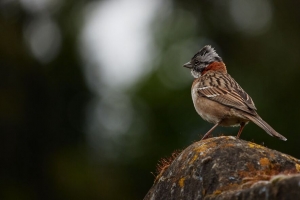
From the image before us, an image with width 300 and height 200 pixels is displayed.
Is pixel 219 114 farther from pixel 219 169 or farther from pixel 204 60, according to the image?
pixel 219 169

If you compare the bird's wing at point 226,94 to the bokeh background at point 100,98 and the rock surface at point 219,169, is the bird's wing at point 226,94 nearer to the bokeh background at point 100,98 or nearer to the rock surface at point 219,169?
the rock surface at point 219,169

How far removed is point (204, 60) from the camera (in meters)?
13.4

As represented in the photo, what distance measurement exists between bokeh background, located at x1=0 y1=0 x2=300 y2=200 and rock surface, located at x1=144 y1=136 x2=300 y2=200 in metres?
13.1

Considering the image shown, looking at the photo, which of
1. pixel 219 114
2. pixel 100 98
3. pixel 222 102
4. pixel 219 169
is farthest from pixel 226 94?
pixel 100 98

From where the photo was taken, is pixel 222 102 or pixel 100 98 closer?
pixel 222 102

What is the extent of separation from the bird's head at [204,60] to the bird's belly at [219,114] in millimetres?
1599

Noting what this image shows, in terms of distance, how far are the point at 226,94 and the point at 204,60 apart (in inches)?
60.3

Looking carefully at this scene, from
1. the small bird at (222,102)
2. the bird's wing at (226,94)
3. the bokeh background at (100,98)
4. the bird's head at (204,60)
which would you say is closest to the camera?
the small bird at (222,102)

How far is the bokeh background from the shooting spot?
949 inches

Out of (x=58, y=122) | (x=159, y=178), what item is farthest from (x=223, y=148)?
(x=58, y=122)

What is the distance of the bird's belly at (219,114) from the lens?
11523 millimetres

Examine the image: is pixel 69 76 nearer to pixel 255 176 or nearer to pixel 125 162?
pixel 125 162

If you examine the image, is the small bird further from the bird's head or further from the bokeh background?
the bokeh background

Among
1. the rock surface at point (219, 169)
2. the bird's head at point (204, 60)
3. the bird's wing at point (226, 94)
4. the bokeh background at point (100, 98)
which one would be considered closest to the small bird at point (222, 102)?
the bird's wing at point (226, 94)
